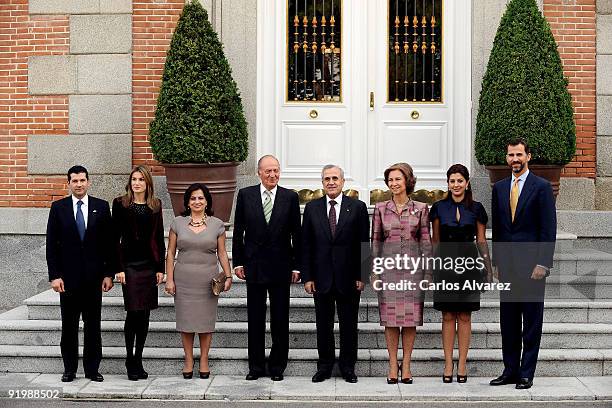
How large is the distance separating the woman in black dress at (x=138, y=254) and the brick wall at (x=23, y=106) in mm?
3243

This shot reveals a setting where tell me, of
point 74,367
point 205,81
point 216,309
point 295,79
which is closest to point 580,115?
point 295,79

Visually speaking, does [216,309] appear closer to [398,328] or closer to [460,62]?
[398,328]

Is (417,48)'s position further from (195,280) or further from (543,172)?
(195,280)

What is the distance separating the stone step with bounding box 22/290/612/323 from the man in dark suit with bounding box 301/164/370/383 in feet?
2.69

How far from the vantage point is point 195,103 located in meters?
10.5

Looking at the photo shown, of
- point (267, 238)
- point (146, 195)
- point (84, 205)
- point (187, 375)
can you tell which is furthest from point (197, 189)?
point (187, 375)

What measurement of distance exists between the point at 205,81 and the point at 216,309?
260cm

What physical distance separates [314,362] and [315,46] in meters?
4.29

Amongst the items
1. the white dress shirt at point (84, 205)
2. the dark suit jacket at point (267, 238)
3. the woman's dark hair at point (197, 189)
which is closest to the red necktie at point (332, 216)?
the dark suit jacket at point (267, 238)

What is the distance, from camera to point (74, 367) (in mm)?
8773

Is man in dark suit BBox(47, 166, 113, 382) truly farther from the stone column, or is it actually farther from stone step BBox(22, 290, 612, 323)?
the stone column

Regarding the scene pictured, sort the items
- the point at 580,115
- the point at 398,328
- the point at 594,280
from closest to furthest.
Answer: the point at 398,328, the point at 594,280, the point at 580,115

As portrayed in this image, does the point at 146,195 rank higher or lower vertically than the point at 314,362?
higher

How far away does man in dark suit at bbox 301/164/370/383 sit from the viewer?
8703 millimetres
